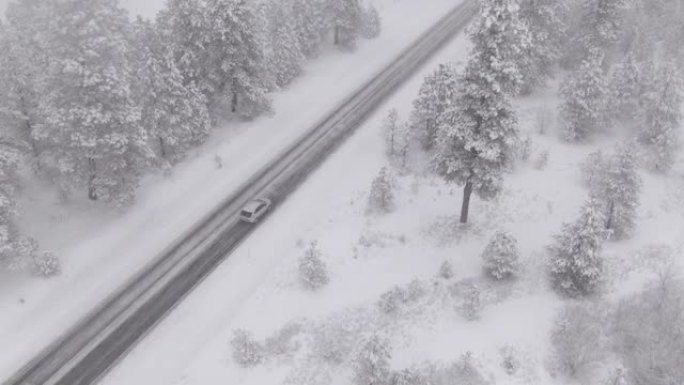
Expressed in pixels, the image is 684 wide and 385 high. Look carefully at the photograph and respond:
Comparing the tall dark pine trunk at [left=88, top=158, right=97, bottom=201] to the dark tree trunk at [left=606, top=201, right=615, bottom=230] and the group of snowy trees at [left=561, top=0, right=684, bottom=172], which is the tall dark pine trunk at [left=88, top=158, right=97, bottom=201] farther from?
the group of snowy trees at [left=561, top=0, right=684, bottom=172]

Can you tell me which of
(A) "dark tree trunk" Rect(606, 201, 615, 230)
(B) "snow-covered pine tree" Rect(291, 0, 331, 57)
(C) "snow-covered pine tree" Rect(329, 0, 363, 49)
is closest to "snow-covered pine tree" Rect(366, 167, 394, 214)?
(A) "dark tree trunk" Rect(606, 201, 615, 230)

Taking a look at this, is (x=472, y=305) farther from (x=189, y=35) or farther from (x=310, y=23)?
(x=310, y=23)

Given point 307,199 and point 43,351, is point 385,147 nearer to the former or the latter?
point 307,199

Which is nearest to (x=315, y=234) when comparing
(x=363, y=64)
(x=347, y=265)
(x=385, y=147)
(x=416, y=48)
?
(x=347, y=265)

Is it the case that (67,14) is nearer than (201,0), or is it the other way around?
(67,14)

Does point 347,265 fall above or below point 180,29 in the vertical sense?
below

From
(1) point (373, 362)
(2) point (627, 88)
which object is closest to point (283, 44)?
(2) point (627, 88)

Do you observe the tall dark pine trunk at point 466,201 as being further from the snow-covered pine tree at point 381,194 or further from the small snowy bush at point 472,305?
the small snowy bush at point 472,305

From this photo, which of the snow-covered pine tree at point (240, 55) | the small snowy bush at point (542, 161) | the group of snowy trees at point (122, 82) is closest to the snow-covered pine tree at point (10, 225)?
the group of snowy trees at point (122, 82)
